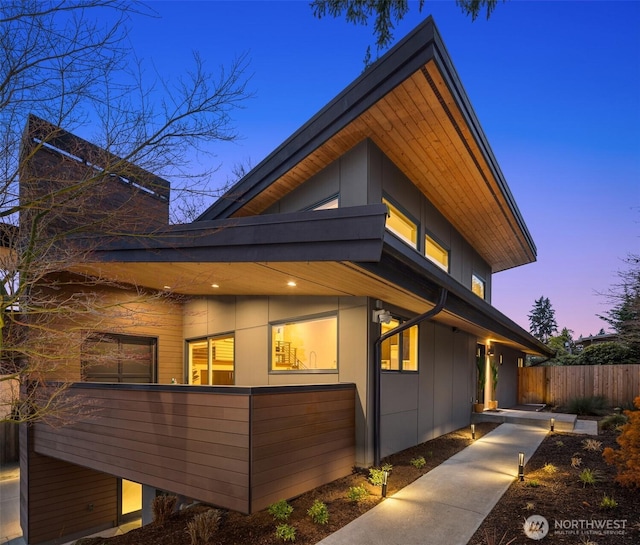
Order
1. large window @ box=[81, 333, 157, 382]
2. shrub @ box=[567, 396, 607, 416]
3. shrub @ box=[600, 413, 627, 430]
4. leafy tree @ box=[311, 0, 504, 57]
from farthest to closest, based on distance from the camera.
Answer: shrub @ box=[567, 396, 607, 416] < shrub @ box=[600, 413, 627, 430] < large window @ box=[81, 333, 157, 382] < leafy tree @ box=[311, 0, 504, 57]

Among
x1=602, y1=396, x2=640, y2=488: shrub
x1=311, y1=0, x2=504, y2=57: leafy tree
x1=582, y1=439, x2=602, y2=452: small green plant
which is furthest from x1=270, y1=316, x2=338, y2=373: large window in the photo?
x1=582, y1=439, x2=602, y2=452: small green plant

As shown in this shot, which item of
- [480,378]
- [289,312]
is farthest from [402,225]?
[480,378]

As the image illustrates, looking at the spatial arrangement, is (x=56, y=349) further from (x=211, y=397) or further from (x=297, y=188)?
(x=297, y=188)

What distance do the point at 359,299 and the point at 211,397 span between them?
2.91m

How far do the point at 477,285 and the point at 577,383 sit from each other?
6.62 metres

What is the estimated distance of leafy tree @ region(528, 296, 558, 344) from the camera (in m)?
53.7

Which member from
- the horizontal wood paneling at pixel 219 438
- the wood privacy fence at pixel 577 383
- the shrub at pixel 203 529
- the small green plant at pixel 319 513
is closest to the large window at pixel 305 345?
the horizontal wood paneling at pixel 219 438

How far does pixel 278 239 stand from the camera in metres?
4.91

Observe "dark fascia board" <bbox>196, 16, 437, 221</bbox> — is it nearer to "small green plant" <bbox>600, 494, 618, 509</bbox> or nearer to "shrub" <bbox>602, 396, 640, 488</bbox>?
"shrub" <bbox>602, 396, 640, 488</bbox>

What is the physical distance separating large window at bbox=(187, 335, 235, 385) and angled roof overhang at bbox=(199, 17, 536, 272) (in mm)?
3129

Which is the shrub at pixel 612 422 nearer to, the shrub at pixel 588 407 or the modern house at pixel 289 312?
the modern house at pixel 289 312

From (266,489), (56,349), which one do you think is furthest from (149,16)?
(266,489)

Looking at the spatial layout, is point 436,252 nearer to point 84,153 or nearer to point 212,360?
point 212,360

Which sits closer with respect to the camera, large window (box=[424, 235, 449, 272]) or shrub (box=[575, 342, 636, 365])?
large window (box=[424, 235, 449, 272])
